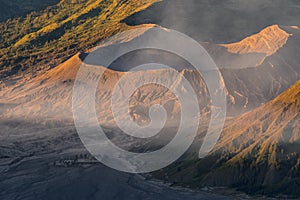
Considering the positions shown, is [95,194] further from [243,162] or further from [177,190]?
[243,162]

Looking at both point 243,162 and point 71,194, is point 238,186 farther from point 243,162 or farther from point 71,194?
point 71,194

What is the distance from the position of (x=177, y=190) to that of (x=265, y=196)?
2245 cm

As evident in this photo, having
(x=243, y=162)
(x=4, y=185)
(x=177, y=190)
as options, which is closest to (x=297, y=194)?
(x=243, y=162)

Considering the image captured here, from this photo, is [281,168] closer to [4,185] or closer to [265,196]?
Result: [265,196]

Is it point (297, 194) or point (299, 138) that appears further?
point (299, 138)

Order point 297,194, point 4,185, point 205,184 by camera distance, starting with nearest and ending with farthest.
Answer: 1. point 297,194
2. point 205,184
3. point 4,185

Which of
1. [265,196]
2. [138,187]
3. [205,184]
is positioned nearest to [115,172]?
[138,187]

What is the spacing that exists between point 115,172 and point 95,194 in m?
18.7

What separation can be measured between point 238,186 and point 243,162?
8.47m

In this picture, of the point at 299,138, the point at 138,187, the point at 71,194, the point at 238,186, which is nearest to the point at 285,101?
the point at 299,138

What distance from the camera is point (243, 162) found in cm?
17862

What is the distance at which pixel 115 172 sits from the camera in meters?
191

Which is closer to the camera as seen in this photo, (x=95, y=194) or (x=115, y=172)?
(x=95, y=194)

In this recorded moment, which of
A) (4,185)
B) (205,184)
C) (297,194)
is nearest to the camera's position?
(297,194)
